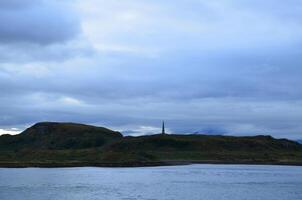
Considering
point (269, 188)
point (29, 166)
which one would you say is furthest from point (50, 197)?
point (29, 166)

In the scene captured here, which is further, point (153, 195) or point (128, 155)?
point (128, 155)

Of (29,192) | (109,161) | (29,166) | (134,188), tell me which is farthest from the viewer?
(109,161)

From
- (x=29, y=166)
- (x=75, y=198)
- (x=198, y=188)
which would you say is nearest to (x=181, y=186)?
(x=198, y=188)

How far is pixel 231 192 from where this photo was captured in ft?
284

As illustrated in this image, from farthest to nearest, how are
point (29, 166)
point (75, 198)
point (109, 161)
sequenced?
1. point (109, 161)
2. point (29, 166)
3. point (75, 198)

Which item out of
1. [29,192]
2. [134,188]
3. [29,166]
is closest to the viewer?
[29,192]

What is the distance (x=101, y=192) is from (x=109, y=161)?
10602cm

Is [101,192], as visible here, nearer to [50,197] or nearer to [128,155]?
[50,197]

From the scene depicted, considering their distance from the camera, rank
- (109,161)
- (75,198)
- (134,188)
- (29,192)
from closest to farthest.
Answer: (75,198), (29,192), (134,188), (109,161)

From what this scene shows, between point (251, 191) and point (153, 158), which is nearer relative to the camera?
point (251, 191)

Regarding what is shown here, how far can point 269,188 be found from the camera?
94.8m

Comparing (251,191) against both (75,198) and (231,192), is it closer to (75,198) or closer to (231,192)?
(231,192)

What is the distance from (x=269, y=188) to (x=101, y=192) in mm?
28193

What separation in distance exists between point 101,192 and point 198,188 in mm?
17186
